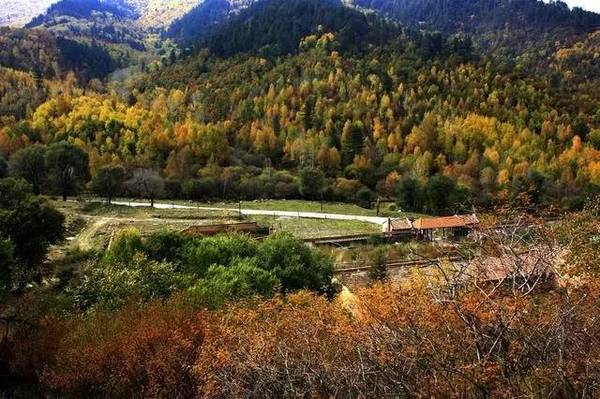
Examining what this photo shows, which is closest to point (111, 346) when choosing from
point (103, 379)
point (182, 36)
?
point (103, 379)

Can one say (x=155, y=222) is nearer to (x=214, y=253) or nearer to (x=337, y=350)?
(x=214, y=253)

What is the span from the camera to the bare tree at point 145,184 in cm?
5659

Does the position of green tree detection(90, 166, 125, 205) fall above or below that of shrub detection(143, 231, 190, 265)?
below

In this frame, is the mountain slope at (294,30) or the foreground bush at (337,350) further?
the mountain slope at (294,30)

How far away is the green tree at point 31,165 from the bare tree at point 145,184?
7.99m

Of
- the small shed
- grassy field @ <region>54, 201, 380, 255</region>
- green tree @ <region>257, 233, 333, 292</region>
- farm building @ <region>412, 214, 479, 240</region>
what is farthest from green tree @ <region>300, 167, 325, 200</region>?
green tree @ <region>257, 233, 333, 292</region>

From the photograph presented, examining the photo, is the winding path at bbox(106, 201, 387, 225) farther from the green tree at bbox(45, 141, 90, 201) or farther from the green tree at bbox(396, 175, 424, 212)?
the green tree at bbox(396, 175, 424, 212)

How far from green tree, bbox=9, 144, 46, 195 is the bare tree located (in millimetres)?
7986

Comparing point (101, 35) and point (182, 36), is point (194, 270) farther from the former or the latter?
point (182, 36)

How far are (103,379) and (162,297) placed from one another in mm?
6571

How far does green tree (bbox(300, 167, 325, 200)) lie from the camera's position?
6112cm

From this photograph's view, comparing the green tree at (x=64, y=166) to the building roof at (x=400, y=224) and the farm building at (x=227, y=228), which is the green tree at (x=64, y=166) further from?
the building roof at (x=400, y=224)

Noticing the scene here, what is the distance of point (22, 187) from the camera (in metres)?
32.5

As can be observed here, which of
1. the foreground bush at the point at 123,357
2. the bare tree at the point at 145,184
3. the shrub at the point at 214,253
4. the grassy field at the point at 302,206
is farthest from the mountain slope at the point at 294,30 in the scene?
the foreground bush at the point at 123,357
